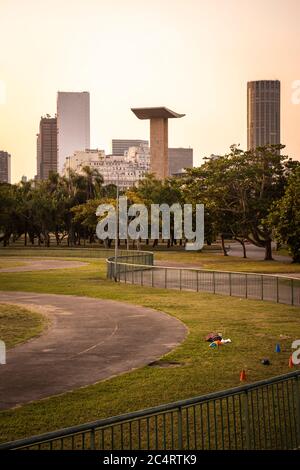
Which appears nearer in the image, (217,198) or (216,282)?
(216,282)

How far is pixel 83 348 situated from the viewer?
787 inches

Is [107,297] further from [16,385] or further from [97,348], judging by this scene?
[16,385]

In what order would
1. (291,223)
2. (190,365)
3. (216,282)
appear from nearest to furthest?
1. (190,365)
2. (216,282)
3. (291,223)

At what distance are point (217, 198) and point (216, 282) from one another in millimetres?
30463

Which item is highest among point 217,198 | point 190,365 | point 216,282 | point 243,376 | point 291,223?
point 217,198

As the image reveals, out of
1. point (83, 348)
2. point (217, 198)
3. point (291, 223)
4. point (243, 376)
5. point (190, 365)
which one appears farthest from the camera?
point (217, 198)

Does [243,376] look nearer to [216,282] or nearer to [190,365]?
[190,365]

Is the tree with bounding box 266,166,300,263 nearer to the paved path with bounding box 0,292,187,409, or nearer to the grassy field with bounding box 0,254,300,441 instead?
the grassy field with bounding box 0,254,300,441

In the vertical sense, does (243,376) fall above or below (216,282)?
below

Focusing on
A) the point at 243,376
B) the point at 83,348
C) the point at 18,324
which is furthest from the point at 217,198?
the point at 243,376

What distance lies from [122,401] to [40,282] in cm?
2835

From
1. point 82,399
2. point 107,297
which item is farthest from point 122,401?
point 107,297

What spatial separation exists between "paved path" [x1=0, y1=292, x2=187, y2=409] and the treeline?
61.5 ft
